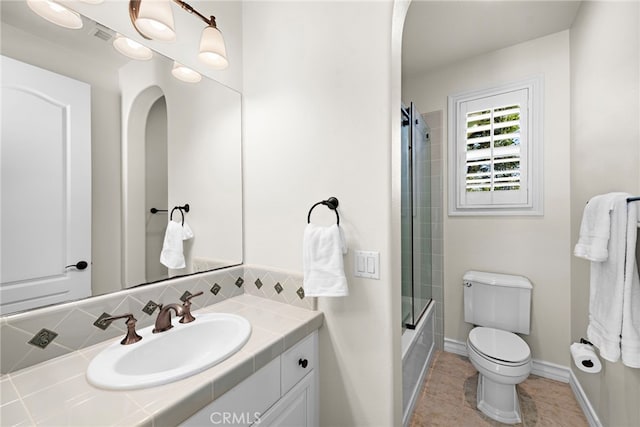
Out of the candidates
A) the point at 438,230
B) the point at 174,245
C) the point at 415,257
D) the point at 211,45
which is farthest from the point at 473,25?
the point at 174,245

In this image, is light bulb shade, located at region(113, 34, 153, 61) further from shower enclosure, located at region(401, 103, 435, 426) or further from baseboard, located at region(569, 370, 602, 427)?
baseboard, located at region(569, 370, 602, 427)

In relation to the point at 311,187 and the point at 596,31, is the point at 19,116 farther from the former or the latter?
the point at 596,31

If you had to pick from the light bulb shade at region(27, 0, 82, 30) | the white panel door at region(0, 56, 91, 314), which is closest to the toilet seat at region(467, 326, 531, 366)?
the white panel door at region(0, 56, 91, 314)

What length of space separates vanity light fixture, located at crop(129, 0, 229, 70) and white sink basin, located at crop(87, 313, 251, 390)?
3.88ft

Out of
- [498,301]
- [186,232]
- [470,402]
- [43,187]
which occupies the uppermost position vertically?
[43,187]

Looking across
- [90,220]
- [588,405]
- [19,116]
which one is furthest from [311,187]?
[588,405]

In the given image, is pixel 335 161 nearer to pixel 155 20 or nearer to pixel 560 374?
pixel 155 20

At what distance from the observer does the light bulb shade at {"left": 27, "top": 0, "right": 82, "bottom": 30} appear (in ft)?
2.81

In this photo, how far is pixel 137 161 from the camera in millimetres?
1127

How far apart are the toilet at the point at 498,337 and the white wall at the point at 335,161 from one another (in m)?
0.88

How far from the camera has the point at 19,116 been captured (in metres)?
→ 0.82

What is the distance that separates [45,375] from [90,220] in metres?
0.50

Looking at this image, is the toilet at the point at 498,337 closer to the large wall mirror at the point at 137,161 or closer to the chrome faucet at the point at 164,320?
the large wall mirror at the point at 137,161

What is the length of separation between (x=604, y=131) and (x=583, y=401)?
1.70 m
